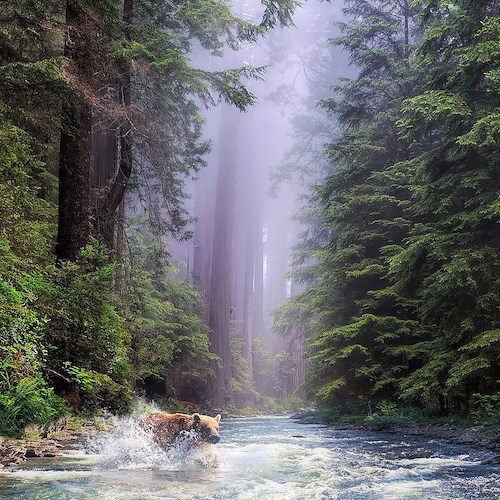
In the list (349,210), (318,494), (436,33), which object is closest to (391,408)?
(349,210)

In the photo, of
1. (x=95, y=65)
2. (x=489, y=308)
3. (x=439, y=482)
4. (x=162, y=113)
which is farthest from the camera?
(x=162, y=113)

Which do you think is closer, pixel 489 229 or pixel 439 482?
pixel 439 482

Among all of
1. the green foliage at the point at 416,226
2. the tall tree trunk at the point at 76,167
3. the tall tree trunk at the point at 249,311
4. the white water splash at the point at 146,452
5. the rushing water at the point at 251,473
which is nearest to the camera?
the rushing water at the point at 251,473

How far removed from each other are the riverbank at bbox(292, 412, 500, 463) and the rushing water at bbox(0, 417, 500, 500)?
0.41 metres

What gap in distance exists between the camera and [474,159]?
1173 cm

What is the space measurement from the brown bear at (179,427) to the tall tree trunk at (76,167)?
410 centimetres

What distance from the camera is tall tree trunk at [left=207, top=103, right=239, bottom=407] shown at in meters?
26.3

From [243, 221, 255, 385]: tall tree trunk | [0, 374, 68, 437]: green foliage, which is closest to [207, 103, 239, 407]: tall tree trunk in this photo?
[243, 221, 255, 385]: tall tree trunk

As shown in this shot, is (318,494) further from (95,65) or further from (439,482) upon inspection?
(95,65)

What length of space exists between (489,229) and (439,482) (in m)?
6.64

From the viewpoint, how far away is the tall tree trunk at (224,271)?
26.3 m

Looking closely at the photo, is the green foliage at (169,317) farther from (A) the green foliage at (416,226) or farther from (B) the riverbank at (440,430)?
(B) the riverbank at (440,430)

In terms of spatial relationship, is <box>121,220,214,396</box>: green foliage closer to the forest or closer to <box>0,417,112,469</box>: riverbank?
the forest

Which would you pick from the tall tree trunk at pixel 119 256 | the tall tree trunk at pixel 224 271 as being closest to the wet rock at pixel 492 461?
the tall tree trunk at pixel 119 256
